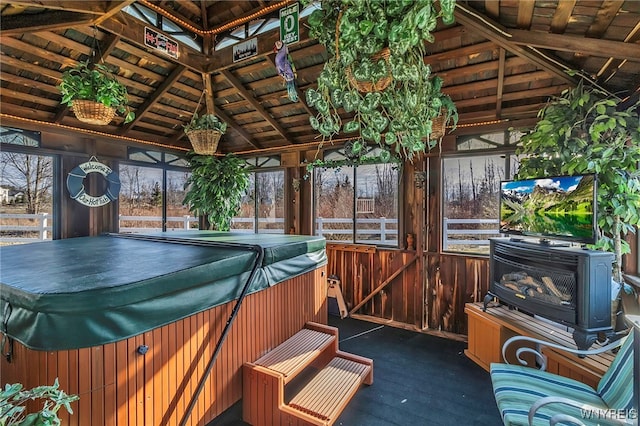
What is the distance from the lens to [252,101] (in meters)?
4.66

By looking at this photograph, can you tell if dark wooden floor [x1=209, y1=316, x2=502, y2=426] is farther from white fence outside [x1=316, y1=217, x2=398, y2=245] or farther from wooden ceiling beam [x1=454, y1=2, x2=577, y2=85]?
wooden ceiling beam [x1=454, y1=2, x2=577, y2=85]

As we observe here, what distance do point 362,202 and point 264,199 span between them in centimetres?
218

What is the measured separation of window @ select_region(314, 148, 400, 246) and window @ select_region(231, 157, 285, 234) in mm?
1002

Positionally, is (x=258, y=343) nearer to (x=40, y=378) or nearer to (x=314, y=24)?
(x=40, y=378)

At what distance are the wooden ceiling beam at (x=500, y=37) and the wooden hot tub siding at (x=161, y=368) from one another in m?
3.04

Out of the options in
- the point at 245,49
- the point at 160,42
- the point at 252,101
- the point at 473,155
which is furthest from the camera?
the point at 252,101

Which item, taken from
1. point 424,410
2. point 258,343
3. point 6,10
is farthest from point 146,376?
point 6,10

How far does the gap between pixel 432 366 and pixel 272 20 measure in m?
4.39

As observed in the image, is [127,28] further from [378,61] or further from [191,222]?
[191,222]

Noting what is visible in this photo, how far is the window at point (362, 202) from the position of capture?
4.97m

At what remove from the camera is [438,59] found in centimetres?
327

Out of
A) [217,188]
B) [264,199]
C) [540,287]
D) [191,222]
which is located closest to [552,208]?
[540,287]

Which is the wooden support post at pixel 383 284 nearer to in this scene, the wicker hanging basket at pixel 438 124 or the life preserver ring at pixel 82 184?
the wicker hanging basket at pixel 438 124

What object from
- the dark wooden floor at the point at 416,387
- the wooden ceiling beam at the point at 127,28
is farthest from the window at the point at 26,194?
the dark wooden floor at the point at 416,387
